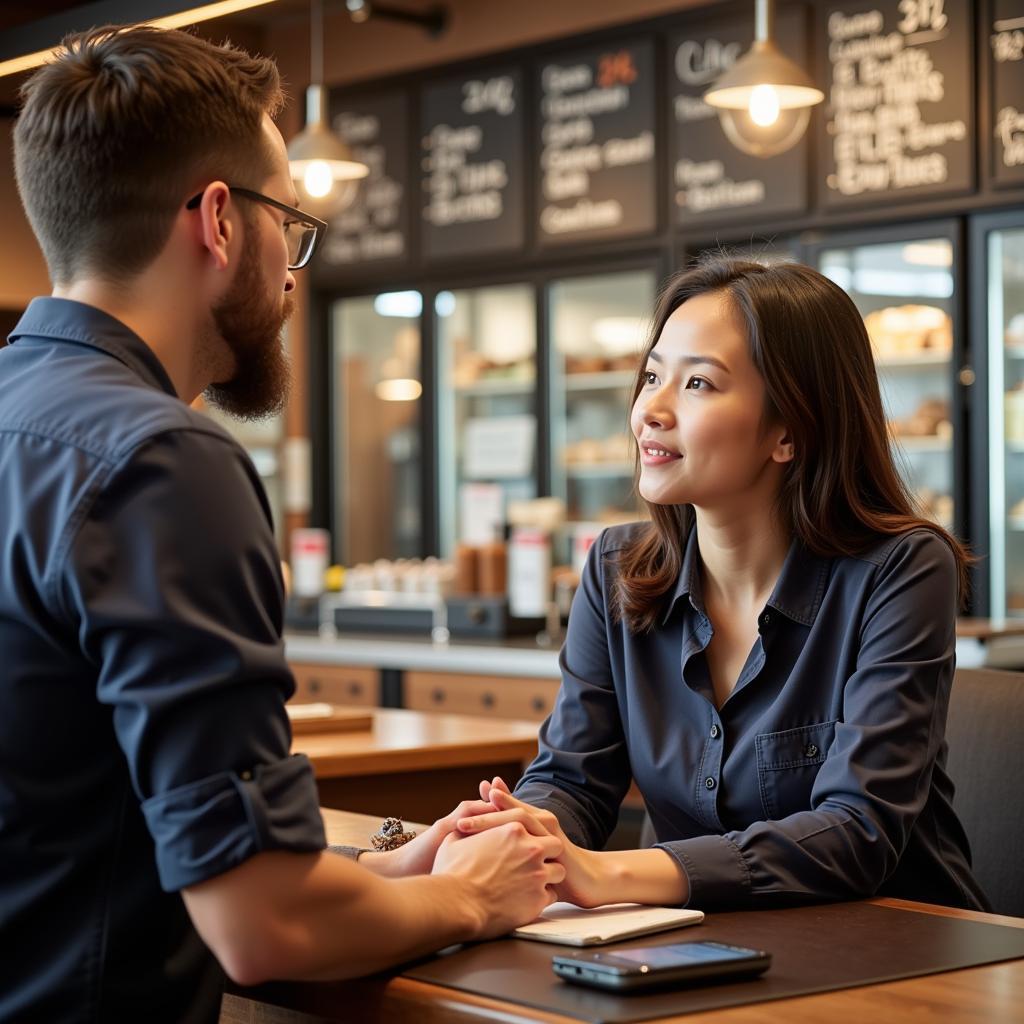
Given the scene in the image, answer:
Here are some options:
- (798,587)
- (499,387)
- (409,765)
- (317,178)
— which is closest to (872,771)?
(798,587)

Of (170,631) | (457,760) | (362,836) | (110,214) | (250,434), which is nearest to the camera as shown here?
(170,631)

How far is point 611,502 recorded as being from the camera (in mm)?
6027

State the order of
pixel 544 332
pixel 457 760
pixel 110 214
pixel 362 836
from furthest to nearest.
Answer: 1. pixel 544 332
2. pixel 457 760
3. pixel 362 836
4. pixel 110 214

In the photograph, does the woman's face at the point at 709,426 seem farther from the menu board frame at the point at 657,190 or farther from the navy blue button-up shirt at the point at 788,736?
the menu board frame at the point at 657,190

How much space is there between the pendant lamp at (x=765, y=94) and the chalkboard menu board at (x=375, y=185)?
9.38 ft

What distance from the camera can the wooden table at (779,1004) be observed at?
3.67 ft

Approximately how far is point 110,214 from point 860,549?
94cm

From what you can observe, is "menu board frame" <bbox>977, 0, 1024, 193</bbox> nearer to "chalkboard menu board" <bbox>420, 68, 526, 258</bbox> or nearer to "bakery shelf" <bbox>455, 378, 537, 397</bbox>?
"chalkboard menu board" <bbox>420, 68, 526, 258</bbox>

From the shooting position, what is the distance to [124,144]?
121cm

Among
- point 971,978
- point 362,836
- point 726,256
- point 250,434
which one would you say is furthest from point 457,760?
point 250,434

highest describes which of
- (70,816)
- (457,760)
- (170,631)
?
(170,631)

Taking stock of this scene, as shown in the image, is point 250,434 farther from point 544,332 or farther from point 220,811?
point 220,811

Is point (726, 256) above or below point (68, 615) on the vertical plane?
above

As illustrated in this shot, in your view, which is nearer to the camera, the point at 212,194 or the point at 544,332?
the point at 212,194
